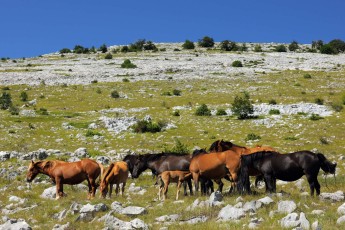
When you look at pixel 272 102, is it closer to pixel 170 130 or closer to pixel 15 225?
pixel 170 130

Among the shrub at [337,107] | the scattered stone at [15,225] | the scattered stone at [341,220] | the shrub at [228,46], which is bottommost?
the shrub at [337,107]

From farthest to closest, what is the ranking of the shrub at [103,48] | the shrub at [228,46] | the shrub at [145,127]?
the shrub at [103,48] < the shrub at [228,46] < the shrub at [145,127]

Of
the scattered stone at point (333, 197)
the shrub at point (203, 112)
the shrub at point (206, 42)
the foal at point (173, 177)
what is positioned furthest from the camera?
the shrub at point (206, 42)

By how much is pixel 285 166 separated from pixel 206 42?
108 meters

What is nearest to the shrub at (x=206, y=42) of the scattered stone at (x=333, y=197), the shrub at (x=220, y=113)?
the shrub at (x=220, y=113)

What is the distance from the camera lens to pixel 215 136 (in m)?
29.6

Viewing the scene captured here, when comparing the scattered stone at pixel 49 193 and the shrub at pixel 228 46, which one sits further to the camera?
the shrub at pixel 228 46

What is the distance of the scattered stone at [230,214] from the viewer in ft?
34.6

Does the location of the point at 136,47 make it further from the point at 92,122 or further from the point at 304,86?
the point at 92,122

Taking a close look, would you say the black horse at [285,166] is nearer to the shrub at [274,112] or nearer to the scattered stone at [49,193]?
the scattered stone at [49,193]

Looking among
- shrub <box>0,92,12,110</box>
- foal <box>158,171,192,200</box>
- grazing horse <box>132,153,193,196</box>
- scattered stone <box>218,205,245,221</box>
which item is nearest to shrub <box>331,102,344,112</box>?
grazing horse <box>132,153,193,196</box>

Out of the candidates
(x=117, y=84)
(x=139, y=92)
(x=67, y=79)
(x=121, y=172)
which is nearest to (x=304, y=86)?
(x=139, y=92)

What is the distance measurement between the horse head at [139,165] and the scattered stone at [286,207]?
7.14 metres

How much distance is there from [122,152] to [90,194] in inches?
393
